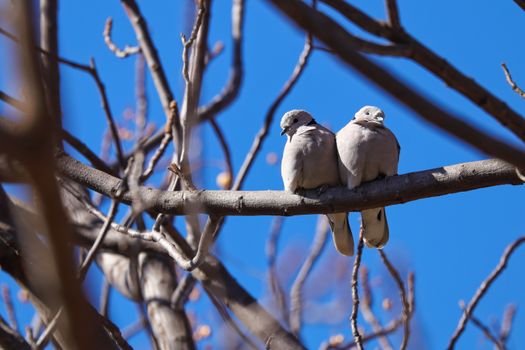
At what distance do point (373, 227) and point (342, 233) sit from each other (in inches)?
10.9

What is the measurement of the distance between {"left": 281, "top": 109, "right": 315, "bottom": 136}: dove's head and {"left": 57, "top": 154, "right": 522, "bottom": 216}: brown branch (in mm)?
1125

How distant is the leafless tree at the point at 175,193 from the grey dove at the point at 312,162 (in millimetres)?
311

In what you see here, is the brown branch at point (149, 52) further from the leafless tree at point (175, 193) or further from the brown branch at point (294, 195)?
the brown branch at point (294, 195)

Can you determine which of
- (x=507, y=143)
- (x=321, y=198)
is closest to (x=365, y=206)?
(x=321, y=198)

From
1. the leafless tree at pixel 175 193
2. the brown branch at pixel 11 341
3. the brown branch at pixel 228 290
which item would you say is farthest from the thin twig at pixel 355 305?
the brown branch at pixel 11 341

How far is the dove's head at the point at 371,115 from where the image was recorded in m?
4.09

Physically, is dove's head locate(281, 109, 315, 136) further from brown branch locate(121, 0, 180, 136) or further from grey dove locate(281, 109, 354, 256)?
brown branch locate(121, 0, 180, 136)

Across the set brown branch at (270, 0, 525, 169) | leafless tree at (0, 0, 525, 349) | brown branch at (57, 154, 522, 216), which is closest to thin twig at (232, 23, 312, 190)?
leafless tree at (0, 0, 525, 349)

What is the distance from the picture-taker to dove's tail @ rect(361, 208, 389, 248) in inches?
164

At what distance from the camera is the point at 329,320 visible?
5.62 meters

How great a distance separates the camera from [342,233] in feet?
14.5

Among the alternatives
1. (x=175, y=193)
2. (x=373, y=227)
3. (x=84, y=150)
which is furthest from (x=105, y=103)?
(x=373, y=227)

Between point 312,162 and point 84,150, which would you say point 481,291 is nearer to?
point 312,162

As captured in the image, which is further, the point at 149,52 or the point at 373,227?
the point at 149,52
